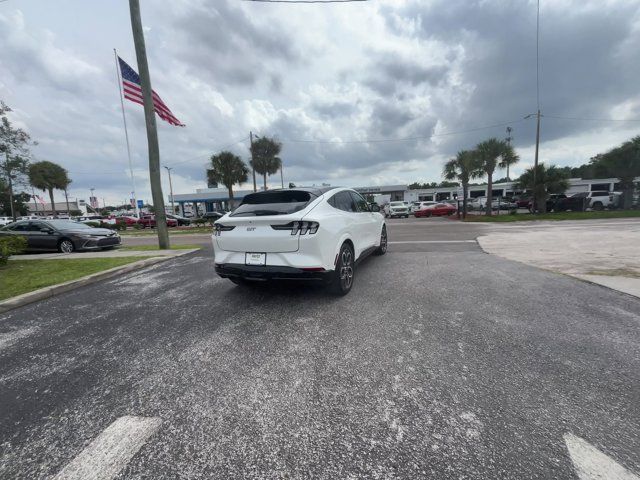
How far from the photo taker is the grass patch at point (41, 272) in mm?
5257

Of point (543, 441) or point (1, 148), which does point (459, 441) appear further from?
point (1, 148)

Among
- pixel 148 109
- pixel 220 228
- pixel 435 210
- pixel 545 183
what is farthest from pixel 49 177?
pixel 545 183

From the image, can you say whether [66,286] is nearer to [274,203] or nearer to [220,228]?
[220,228]

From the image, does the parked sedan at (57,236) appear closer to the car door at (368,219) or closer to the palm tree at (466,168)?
the car door at (368,219)

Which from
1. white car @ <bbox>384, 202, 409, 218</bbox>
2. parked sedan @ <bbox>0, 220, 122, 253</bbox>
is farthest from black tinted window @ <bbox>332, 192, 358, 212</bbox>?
white car @ <bbox>384, 202, 409, 218</bbox>

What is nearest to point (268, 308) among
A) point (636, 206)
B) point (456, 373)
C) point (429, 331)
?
point (429, 331)

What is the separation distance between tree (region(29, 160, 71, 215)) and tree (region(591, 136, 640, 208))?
231ft

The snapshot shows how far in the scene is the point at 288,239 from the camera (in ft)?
12.3

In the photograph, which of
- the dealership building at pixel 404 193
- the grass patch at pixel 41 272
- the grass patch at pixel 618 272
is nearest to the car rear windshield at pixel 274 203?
the grass patch at pixel 41 272

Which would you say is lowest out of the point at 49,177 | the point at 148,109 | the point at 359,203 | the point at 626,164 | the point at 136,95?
the point at 359,203

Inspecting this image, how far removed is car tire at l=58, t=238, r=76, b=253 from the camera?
10422 millimetres

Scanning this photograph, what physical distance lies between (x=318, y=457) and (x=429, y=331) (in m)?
1.93

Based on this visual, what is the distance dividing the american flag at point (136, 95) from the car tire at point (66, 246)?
19.4 ft

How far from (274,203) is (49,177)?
6148 centimetres
